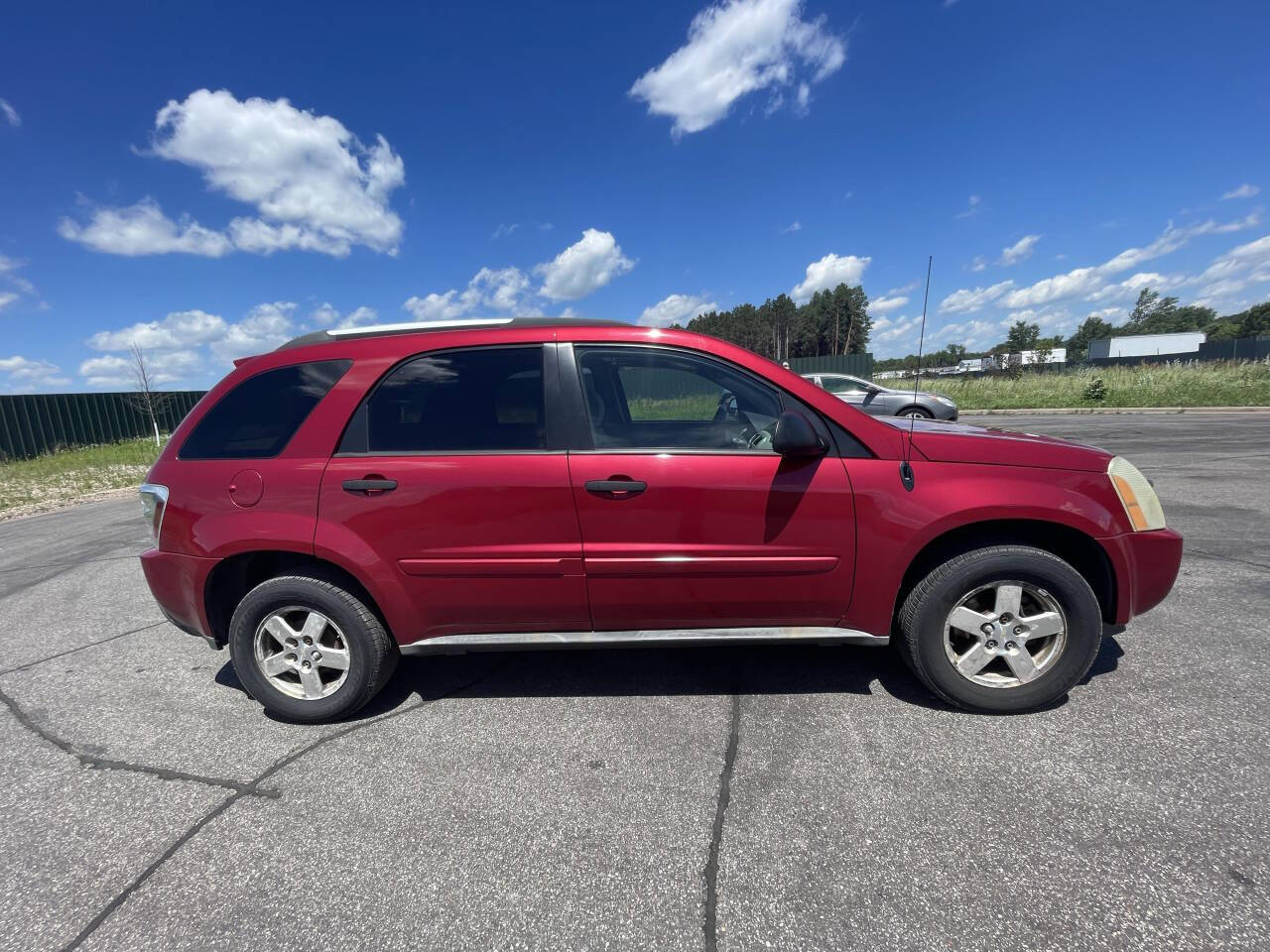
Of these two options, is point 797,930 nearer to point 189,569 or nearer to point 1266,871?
point 1266,871

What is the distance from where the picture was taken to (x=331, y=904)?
175 centimetres

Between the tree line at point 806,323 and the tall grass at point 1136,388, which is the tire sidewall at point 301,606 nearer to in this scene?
the tall grass at point 1136,388

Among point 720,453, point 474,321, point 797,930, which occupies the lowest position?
point 797,930

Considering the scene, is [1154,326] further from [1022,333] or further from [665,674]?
[665,674]

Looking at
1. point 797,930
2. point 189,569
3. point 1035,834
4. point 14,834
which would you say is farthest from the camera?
point 189,569

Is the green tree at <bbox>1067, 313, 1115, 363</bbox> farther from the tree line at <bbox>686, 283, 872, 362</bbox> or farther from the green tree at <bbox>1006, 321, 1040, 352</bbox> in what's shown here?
the tree line at <bbox>686, 283, 872, 362</bbox>

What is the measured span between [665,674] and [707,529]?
3.41 ft

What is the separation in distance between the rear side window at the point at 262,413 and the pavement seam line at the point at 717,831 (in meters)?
2.44

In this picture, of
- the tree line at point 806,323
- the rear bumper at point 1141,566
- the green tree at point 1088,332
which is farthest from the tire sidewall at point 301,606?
the green tree at point 1088,332

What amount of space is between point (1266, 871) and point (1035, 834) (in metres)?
0.57

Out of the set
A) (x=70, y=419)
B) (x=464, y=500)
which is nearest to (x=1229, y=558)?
(x=464, y=500)

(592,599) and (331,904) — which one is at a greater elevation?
(592,599)

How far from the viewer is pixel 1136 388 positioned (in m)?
20.6

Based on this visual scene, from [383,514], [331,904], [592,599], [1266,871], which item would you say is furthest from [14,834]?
[1266,871]
